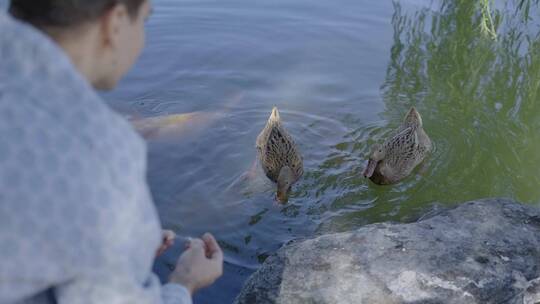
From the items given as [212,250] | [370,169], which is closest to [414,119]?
[370,169]

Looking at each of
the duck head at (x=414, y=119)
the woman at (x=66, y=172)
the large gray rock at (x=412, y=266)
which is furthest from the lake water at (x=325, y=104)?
the woman at (x=66, y=172)

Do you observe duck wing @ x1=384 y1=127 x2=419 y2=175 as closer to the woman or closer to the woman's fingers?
the woman's fingers

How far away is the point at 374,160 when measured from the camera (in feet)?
18.1

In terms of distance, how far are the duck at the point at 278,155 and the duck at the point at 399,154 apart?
0.73 m

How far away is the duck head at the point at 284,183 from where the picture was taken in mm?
5160

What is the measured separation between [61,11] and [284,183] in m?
4.09

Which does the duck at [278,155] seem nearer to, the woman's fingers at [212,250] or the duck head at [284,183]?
the duck head at [284,183]

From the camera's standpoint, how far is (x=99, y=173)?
118cm

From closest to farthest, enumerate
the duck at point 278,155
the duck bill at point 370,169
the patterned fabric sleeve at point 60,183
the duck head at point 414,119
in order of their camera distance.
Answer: the patterned fabric sleeve at point 60,183 → the duck bill at point 370,169 → the duck at point 278,155 → the duck head at point 414,119

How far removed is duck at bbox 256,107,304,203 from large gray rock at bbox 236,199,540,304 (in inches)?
77.4

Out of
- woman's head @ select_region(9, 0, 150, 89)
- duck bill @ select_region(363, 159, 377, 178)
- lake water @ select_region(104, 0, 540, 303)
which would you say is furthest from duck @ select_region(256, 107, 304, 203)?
woman's head @ select_region(9, 0, 150, 89)

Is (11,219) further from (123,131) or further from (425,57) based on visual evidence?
(425,57)

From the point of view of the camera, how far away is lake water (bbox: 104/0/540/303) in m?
5.08

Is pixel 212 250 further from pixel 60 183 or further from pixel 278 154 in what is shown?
pixel 278 154
